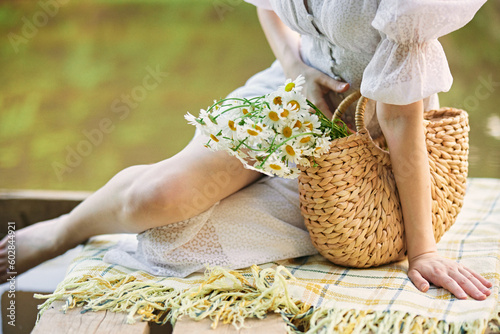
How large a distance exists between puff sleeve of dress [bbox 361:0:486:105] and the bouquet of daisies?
12 cm

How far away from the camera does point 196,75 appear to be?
310 centimetres

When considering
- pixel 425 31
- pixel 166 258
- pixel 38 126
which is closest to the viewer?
pixel 425 31

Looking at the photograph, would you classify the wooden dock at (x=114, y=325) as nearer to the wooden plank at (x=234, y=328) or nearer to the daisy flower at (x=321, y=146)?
the wooden plank at (x=234, y=328)

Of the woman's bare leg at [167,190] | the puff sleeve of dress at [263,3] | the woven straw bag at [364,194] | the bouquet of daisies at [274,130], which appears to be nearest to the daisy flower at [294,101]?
the bouquet of daisies at [274,130]

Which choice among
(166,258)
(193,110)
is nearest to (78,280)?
(166,258)

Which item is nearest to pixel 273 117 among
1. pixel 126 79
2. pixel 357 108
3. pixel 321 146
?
pixel 321 146

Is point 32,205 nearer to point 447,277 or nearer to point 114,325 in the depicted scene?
point 114,325

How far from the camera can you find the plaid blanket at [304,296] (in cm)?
94

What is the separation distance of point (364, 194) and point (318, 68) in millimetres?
328

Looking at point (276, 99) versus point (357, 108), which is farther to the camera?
point (357, 108)

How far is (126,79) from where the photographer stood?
310 centimetres

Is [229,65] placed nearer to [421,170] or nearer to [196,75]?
[196,75]

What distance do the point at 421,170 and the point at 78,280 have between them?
0.70 m

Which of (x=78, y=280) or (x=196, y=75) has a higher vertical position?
(x=196, y=75)
